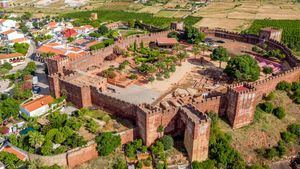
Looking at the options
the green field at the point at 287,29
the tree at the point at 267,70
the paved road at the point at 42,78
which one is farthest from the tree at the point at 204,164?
the green field at the point at 287,29

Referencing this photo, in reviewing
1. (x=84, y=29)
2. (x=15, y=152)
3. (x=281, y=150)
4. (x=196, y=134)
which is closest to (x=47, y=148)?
(x=15, y=152)

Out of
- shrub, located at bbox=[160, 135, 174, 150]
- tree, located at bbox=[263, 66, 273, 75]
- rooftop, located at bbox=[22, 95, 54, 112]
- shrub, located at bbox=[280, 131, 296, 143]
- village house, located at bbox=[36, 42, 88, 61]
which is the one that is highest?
village house, located at bbox=[36, 42, 88, 61]

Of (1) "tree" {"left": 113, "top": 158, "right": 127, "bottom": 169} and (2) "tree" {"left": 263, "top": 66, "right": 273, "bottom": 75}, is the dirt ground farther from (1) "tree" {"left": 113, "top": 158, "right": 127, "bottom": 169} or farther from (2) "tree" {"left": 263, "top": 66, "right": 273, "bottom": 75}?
(1) "tree" {"left": 113, "top": 158, "right": 127, "bottom": 169}

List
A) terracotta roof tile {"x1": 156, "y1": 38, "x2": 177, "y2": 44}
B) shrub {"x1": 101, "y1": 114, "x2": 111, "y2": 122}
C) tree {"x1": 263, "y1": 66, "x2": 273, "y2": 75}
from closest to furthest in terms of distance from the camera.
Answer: shrub {"x1": 101, "y1": 114, "x2": 111, "y2": 122} < tree {"x1": 263, "y1": 66, "x2": 273, "y2": 75} < terracotta roof tile {"x1": 156, "y1": 38, "x2": 177, "y2": 44}

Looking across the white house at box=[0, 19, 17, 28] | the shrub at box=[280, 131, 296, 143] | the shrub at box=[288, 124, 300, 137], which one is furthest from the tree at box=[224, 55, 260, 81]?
the white house at box=[0, 19, 17, 28]

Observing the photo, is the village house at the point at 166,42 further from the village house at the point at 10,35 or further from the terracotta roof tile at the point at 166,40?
the village house at the point at 10,35

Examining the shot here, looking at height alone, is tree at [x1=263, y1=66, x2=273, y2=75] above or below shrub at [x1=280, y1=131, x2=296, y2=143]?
above
